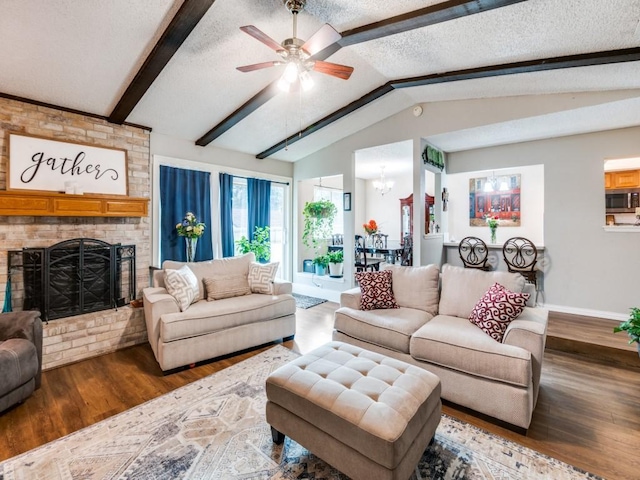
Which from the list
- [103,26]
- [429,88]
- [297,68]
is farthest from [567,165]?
[103,26]

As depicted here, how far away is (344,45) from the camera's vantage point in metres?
2.95

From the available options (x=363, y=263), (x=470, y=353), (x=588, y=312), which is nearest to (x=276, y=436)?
(x=470, y=353)

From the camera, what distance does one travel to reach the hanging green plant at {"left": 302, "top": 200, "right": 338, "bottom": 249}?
5840 mm

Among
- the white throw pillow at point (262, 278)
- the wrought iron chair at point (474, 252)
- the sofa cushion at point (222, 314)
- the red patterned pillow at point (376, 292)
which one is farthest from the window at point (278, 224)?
the wrought iron chair at point (474, 252)

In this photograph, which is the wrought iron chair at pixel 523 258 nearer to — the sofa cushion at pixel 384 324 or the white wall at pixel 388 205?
the sofa cushion at pixel 384 324

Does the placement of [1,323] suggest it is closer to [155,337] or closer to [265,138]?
[155,337]

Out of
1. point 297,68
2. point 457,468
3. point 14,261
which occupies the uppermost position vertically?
point 297,68

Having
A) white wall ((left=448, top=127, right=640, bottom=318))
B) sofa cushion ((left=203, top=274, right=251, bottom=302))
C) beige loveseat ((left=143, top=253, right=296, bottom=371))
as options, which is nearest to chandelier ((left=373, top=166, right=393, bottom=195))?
white wall ((left=448, top=127, right=640, bottom=318))

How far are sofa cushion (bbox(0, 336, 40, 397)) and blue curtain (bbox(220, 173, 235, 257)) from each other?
2820 millimetres

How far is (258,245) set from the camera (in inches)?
210

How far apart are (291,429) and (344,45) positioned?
10.5ft

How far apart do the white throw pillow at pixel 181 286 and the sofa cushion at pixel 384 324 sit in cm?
156

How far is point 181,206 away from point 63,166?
1.43m

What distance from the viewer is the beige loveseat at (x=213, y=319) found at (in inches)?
114
